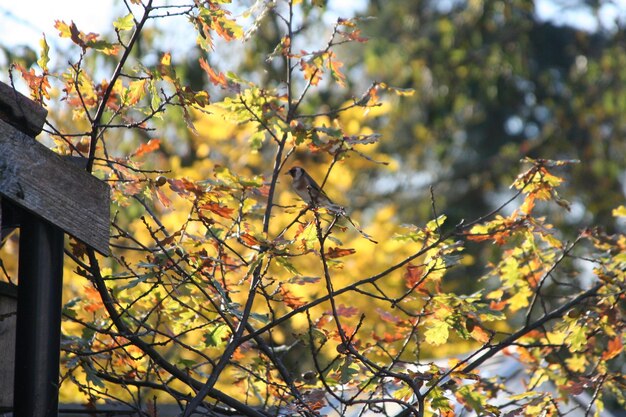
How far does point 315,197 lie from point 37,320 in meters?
0.80

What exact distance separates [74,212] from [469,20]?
11.9m

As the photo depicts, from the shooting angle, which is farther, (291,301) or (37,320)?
(291,301)

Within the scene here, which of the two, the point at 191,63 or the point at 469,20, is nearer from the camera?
the point at 191,63

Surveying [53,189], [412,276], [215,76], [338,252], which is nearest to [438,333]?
[412,276]

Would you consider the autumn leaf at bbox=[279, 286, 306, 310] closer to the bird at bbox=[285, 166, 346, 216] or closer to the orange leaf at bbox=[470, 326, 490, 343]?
the bird at bbox=[285, 166, 346, 216]

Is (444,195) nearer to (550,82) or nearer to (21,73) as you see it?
(550,82)

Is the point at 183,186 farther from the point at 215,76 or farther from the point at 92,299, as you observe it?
the point at 92,299

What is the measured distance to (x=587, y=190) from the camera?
13422 millimetres

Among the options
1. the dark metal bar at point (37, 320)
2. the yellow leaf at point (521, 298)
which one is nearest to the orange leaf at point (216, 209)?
the dark metal bar at point (37, 320)

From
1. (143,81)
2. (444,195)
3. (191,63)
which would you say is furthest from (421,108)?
(143,81)

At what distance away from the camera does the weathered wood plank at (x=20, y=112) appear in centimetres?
212

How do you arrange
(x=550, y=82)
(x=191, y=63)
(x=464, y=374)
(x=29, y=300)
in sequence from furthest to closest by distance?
(x=550, y=82) < (x=191, y=63) < (x=464, y=374) < (x=29, y=300)

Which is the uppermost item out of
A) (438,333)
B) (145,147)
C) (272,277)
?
(145,147)

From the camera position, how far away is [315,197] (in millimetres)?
2492
